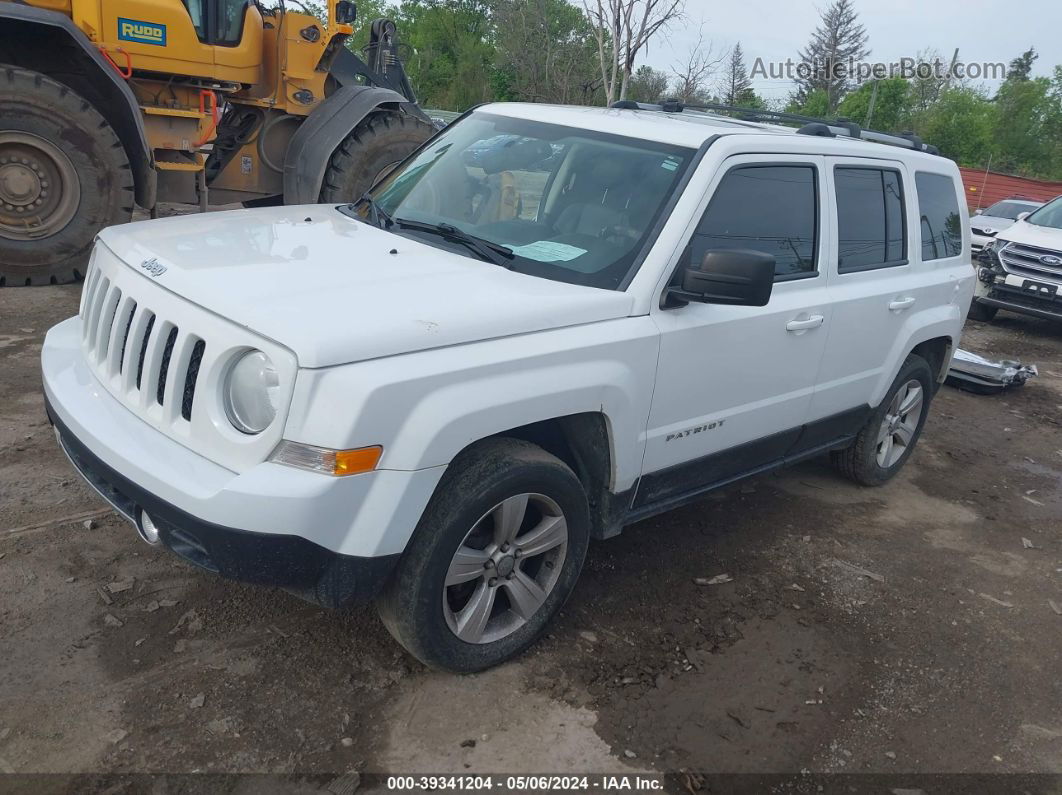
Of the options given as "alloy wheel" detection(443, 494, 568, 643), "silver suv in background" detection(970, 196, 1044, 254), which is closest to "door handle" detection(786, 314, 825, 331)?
"alloy wheel" detection(443, 494, 568, 643)

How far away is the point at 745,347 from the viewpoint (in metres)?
3.73

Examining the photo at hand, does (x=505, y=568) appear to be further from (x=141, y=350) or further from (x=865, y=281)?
(x=865, y=281)

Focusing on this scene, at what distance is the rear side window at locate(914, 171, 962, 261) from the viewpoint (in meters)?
5.00

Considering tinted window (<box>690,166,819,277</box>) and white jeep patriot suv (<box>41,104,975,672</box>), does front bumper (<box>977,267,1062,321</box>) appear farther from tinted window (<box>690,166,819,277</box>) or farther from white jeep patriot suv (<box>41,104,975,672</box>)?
tinted window (<box>690,166,819,277</box>)

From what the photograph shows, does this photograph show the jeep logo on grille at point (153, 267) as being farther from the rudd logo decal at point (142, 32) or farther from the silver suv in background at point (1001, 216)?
the silver suv in background at point (1001, 216)

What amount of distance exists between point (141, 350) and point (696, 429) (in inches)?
83.4

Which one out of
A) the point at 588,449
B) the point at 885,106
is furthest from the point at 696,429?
the point at 885,106

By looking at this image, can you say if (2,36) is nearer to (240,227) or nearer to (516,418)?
(240,227)

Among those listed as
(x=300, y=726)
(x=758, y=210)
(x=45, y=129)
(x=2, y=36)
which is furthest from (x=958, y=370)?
(x=2, y=36)

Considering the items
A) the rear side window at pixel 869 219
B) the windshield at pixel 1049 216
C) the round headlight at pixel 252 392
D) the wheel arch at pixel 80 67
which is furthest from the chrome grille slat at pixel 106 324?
the windshield at pixel 1049 216

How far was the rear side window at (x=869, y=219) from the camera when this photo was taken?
14.2 feet

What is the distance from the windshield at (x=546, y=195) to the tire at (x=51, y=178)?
14.0 feet

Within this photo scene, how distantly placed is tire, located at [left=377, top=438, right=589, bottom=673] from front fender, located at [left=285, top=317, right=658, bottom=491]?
0.52 feet

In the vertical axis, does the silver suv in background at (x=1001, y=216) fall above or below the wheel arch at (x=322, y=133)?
below
